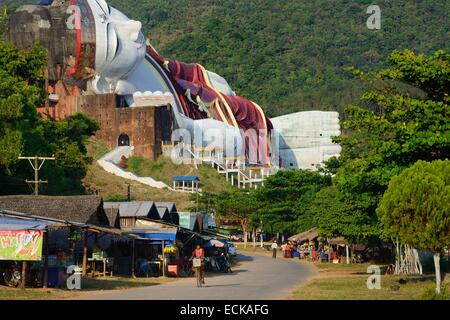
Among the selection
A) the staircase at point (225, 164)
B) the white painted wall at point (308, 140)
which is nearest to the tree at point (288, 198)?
the staircase at point (225, 164)

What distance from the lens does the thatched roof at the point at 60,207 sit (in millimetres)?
32656

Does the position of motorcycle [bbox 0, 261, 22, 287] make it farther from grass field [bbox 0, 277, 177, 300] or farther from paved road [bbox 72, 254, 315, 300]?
paved road [bbox 72, 254, 315, 300]

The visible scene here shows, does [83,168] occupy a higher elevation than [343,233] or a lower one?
higher

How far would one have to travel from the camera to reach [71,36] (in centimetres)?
8788

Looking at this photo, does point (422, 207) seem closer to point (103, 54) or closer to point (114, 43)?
point (103, 54)

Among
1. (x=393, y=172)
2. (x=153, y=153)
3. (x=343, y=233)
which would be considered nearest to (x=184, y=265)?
(x=343, y=233)

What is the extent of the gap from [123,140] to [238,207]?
18.5 metres

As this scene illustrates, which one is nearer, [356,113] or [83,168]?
[356,113]

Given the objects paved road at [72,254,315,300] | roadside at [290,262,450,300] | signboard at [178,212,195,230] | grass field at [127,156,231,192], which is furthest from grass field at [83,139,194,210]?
roadside at [290,262,450,300]

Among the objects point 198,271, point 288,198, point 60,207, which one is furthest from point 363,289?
point 288,198
